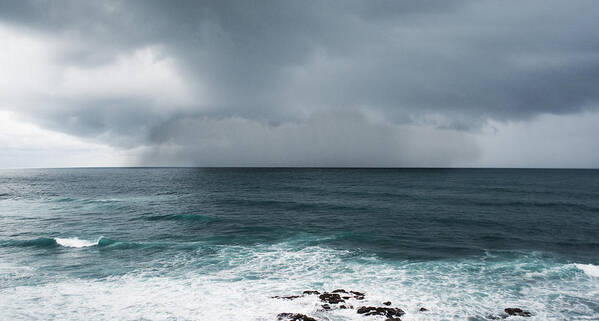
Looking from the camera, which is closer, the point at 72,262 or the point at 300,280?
the point at 300,280

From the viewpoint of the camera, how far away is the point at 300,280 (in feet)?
77.4

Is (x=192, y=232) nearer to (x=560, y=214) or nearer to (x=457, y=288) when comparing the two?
(x=457, y=288)

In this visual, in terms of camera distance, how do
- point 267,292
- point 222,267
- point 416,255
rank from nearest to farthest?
1. point 267,292
2. point 222,267
3. point 416,255

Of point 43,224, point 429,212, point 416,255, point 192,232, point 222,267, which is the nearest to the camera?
point 222,267

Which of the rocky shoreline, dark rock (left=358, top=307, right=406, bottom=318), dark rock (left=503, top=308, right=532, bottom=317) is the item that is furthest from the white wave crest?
dark rock (left=358, top=307, right=406, bottom=318)

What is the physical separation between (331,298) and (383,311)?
3.31 metres

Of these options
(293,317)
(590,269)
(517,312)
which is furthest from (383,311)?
(590,269)

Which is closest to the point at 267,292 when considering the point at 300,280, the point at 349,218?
the point at 300,280

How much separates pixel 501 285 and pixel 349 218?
90.7 feet

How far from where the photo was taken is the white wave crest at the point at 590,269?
24672 mm

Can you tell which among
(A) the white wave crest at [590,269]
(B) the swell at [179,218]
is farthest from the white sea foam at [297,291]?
(B) the swell at [179,218]

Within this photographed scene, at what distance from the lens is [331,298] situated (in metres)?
20.0

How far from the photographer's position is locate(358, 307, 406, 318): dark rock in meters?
18.1

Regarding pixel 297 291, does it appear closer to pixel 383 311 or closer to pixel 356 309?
pixel 356 309
